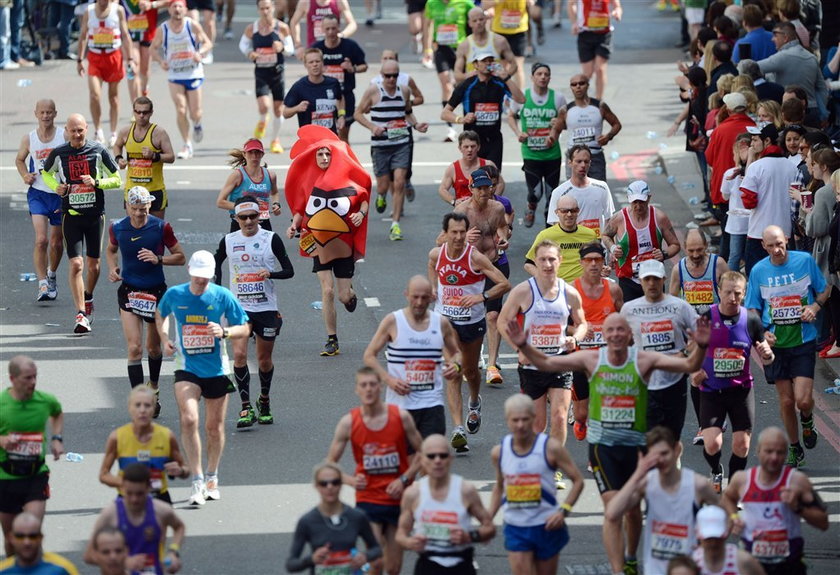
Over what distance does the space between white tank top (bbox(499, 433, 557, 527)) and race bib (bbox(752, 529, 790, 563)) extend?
1278mm

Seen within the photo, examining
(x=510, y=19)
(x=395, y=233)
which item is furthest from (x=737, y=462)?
(x=510, y=19)

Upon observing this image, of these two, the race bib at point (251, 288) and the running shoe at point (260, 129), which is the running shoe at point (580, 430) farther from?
the running shoe at point (260, 129)

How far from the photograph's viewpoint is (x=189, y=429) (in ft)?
42.7

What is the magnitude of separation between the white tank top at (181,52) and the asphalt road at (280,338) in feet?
4.56

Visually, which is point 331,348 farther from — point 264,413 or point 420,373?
point 420,373

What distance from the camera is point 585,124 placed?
19.7m

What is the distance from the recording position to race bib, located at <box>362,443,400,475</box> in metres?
11.0

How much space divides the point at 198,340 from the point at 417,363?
6.52 feet

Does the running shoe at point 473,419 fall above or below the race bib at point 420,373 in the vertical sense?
below

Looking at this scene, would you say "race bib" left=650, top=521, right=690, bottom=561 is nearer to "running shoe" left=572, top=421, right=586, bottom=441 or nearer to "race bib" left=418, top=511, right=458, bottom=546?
"race bib" left=418, top=511, right=458, bottom=546

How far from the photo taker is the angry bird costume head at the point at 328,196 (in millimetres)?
17016

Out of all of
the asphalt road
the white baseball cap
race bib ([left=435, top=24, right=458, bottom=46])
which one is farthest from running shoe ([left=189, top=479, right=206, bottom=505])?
race bib ([left=435, top=24, right=458, bottom=46])

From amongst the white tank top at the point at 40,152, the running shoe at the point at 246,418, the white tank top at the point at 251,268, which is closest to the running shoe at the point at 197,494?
the running shoe at the point at 246,418

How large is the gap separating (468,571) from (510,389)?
18.8 ft
